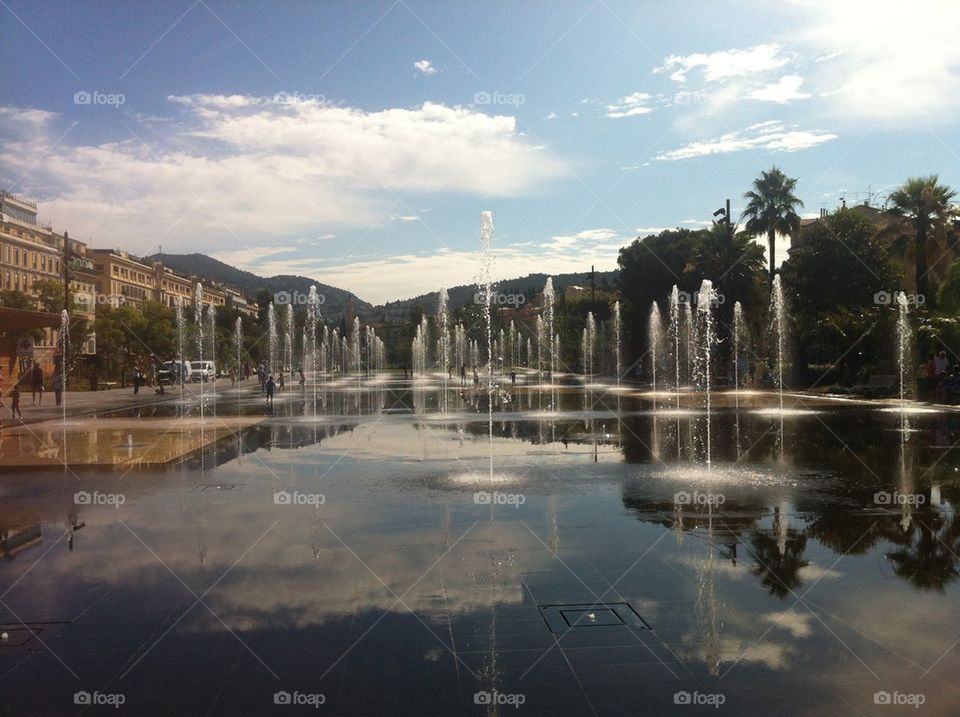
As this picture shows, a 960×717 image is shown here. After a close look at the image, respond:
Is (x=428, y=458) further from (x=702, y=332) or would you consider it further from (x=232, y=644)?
(x=702, y=332)

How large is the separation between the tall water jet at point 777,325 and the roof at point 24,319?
33.4 metres

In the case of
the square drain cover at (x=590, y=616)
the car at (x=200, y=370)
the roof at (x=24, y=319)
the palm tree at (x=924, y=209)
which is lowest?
the square drain cover at (x=590, y=616)

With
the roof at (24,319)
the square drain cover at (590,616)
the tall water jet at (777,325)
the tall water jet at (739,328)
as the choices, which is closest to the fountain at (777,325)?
the tall water jet at (777,325)

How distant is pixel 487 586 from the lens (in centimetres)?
711

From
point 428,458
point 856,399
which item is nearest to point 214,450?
point 428,458

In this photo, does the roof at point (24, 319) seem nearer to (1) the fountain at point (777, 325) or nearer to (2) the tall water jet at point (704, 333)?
(2) the tall water jet at point (704, 333)

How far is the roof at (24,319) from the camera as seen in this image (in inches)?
1085

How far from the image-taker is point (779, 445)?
54.9ft

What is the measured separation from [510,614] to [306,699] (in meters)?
1.93

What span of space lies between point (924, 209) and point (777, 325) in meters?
9.53

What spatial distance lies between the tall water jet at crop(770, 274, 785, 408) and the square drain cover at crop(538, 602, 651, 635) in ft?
123

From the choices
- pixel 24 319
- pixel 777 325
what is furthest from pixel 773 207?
pixel 24 319

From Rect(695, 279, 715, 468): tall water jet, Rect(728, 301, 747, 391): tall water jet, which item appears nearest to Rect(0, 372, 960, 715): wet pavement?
Rect(695, 279, 715, 468): tall water jet

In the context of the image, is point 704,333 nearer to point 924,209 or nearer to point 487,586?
point 924,209
